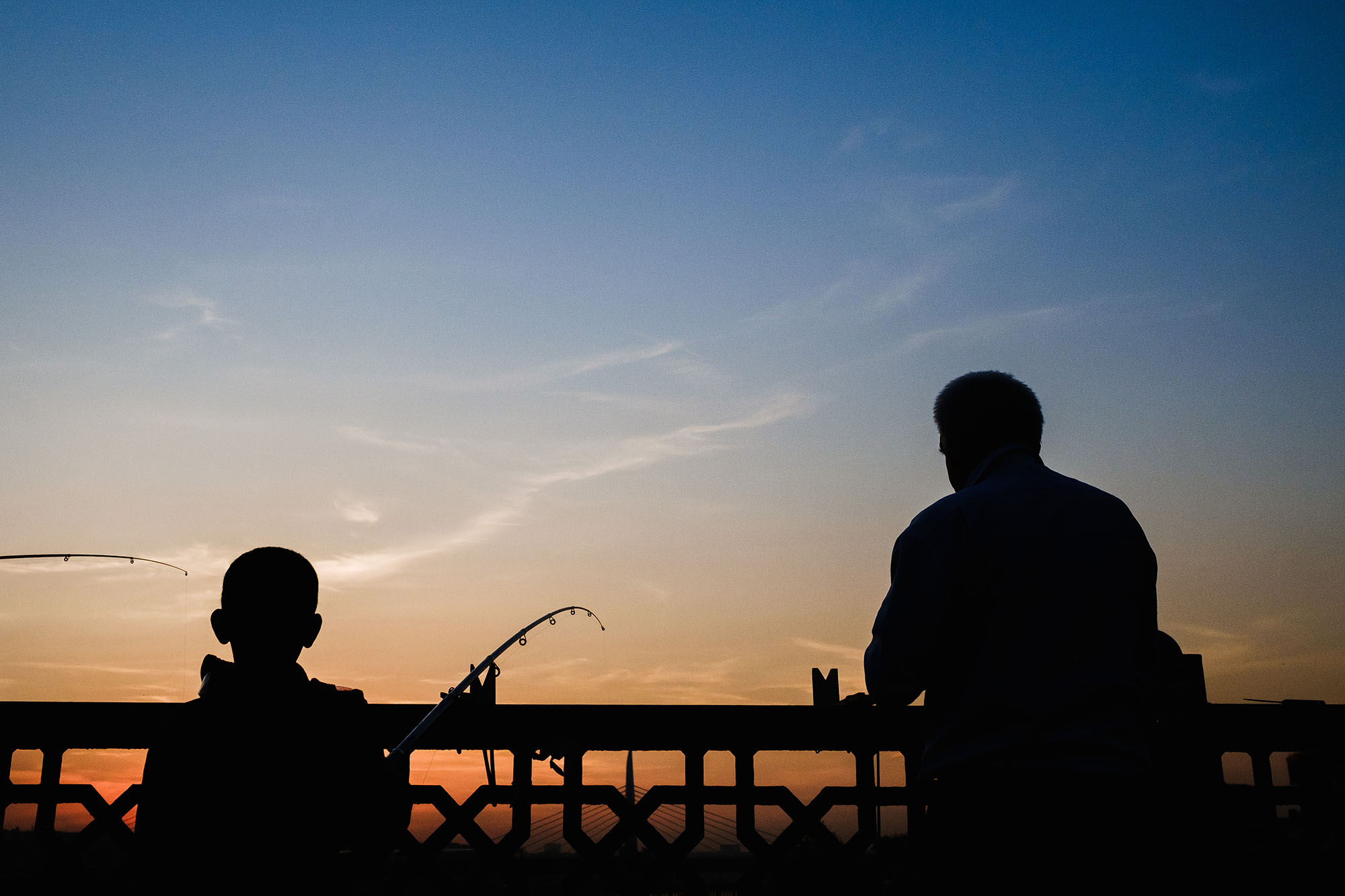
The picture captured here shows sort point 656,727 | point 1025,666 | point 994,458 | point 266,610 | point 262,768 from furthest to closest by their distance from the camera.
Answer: point 656,727 → point 994,458 → point 1025,666 → point 266,610 → point 262,768

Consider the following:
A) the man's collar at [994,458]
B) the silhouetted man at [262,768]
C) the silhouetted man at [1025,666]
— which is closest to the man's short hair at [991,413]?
the man's collar at [994,458]

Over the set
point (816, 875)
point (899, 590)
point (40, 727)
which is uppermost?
point (899, 590)

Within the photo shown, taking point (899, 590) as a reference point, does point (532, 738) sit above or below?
below

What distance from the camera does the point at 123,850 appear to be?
2.77 meters

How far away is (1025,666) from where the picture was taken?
2.12m

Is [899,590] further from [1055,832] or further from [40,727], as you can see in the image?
[40,727]

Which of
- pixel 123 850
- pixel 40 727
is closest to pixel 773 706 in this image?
pixel 123 850

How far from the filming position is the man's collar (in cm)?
244

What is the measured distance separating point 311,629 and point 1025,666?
1.52 meters

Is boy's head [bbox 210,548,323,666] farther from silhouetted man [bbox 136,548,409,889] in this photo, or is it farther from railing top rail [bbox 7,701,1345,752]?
railing top rail [bbox 7,701,1345,752]

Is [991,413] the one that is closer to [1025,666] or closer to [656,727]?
[1025,666]

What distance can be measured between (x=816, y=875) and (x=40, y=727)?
2.32 m

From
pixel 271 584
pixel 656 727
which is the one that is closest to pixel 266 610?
pixel 271 584

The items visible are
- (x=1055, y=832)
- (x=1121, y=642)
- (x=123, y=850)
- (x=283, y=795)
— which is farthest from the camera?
(x=123, y=850)
